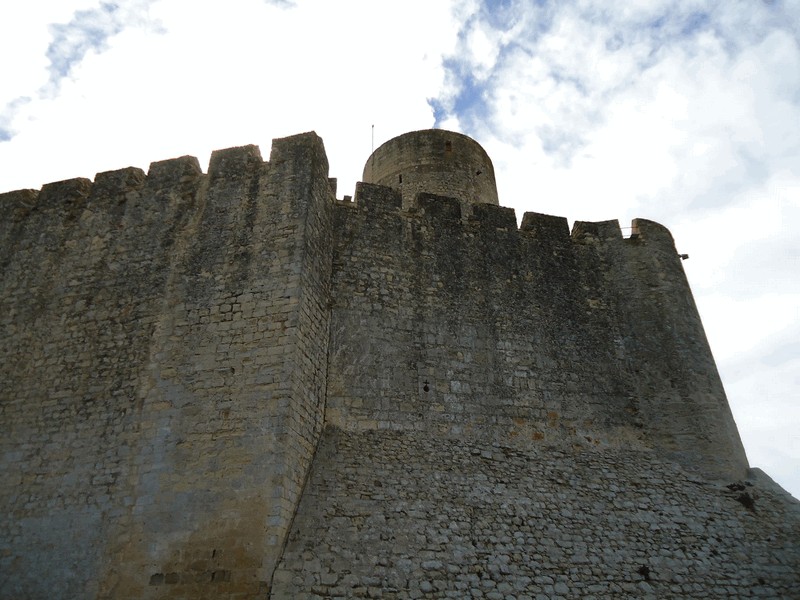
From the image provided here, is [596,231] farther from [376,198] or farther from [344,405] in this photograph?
[344,405]

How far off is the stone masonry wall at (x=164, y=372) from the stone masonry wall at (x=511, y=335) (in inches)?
27.6

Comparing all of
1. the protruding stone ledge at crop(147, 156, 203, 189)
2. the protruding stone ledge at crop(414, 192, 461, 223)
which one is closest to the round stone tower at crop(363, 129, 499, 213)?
the protruding stone ledge at crop(414, 192, 461, 223)

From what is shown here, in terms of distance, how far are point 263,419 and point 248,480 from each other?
69cm

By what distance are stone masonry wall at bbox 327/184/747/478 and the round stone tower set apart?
2639 mm

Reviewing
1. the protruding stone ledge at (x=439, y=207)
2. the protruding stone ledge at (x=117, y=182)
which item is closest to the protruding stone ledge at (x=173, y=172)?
the protruding stone ledge at (x=117, y=182)

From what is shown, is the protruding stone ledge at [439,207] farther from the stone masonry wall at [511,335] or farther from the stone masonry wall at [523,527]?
the stone masonry wall at [523,527]

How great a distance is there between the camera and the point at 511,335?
9.29 meters

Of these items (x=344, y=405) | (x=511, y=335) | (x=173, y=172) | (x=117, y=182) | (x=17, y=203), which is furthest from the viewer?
(x=17, y=203)

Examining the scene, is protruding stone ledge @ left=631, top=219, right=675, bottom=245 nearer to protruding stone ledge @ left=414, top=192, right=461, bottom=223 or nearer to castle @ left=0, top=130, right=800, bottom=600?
castle @ left=0, top=130, right=800, bottom=600

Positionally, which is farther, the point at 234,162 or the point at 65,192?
the point at 65,192

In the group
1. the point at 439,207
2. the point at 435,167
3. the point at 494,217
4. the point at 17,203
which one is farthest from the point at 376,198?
the point at 17,203

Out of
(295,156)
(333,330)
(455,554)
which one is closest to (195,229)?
(295,156)

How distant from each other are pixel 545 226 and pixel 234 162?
17.8 feet

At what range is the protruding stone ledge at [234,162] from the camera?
361 inches
